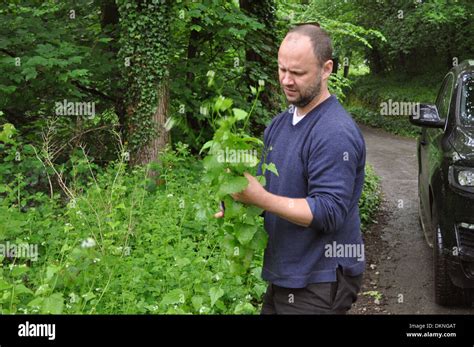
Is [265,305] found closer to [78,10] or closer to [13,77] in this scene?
[13,77]

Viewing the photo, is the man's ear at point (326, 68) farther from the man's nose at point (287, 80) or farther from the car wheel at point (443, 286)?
the car wheel at point (443, 286)

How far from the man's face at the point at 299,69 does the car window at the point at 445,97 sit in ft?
14.6

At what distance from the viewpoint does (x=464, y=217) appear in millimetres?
5531

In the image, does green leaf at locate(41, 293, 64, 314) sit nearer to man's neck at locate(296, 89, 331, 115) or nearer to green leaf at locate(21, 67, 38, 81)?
man's neck at locate(296, 89, 331, 115)

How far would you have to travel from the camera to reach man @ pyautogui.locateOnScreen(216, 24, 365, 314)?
2572mm

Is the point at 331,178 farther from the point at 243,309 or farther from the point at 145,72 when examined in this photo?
the point at 145,72

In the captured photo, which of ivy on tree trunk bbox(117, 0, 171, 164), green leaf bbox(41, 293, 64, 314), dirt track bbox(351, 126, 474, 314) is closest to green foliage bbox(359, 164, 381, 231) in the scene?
dirt track bbox(351, 126, 474, 314)

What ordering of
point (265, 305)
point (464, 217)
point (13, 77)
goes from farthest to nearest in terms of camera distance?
point (13, 77) → point (464, 217) → point (265, 305)

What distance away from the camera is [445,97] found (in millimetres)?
7531

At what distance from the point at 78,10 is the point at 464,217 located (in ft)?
22.9

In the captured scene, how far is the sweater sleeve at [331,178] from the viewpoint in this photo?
101 inches

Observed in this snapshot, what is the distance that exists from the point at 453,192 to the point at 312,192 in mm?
3478
